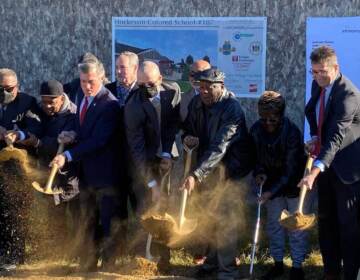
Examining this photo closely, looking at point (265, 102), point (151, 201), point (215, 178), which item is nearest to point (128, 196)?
point (151, 201)

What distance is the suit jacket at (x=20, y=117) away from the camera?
6121mm

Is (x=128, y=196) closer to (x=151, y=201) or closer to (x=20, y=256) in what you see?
(x=151, y=201)

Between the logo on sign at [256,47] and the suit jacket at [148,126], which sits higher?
the logo on sign at [256,47]

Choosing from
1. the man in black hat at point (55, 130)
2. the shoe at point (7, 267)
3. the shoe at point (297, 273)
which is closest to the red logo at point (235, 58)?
the man in black hat at point (55, 130)

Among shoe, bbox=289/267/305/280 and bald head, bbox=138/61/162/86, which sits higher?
bald head, bbox=138/61/162/86

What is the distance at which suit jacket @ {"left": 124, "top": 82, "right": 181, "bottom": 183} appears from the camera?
19.1 ft

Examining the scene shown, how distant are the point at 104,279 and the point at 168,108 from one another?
158 cm

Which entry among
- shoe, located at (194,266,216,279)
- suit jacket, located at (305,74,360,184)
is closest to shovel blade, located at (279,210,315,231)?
suit jacket, located at (305,74,360,184)

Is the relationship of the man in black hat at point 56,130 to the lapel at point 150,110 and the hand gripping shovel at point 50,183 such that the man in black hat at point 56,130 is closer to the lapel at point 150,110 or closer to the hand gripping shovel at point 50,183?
the hand gripping shovel at point 50,183

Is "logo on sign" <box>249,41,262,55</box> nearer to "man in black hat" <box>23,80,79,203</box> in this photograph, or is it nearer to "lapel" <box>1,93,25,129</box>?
"man in black hat" <box>23,80,79,203</box>

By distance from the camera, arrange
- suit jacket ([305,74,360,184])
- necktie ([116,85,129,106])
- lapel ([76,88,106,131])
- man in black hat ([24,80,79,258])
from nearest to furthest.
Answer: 1. suit jacket ([305,74,360,184])
2. lapel ([76,88,106,131])
3. man in black hat ([24,80,79,258])
4. necktie ([116,85,129,106])

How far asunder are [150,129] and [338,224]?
69.8 inches

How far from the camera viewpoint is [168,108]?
19.5 feet

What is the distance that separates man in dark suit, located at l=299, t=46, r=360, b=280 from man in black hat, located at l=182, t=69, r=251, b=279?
25.4 inches
